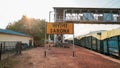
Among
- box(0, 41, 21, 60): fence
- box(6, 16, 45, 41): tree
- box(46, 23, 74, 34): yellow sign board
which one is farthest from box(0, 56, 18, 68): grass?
box(6, 16, 45, 41): tree

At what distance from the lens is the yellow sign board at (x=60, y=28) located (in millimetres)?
17531

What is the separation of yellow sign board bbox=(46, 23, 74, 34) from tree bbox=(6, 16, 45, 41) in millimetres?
27226

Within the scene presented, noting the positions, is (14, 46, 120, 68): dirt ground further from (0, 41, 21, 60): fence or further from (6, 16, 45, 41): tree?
(6, 16, 45, 41): tree

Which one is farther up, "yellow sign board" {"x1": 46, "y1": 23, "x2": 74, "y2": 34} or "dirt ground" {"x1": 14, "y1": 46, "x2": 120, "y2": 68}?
"yellow sign board" {"x1": 46, "y1": 23, "x2": 74, "y2": 34}

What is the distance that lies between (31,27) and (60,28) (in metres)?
28.5

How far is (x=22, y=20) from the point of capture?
4759 cm

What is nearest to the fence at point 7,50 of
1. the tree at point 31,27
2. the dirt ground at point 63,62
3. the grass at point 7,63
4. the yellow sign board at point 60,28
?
the dirt ground at point 63,62

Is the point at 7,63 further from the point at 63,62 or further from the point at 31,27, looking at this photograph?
the point at 31,27

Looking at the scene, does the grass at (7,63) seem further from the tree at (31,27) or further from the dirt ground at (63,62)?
the tree at (31,27)

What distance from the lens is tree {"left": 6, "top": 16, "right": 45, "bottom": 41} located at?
4488cm

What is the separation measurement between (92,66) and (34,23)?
3565cm

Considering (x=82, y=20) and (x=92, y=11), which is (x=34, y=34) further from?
(x=92, y=11)

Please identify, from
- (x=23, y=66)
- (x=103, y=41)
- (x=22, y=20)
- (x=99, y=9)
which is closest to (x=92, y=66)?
(x=23, y=66)

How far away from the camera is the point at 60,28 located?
17.6 meters
